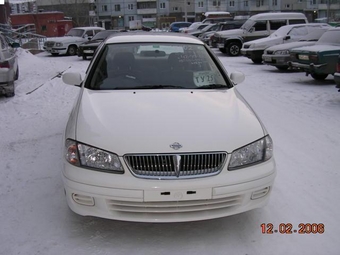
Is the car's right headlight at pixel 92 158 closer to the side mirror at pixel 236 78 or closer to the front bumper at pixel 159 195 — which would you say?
the front bumper at pixel 159 195

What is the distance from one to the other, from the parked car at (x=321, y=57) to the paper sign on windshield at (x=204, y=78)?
23.7 ft

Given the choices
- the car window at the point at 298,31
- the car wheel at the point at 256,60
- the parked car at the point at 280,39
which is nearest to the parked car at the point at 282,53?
the parked car at the point at 280,39

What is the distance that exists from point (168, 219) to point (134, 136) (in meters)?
0.72

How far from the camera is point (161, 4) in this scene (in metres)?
79.4

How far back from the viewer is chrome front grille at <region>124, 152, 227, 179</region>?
310cm

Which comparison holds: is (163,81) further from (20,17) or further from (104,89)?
(20,17)

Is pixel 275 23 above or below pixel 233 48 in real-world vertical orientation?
above

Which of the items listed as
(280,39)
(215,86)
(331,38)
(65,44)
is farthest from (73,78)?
(65,44)

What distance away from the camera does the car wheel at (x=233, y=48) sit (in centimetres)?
2081

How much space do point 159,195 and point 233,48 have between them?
1874 centimetres

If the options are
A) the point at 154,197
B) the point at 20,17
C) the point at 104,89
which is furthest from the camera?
the point at 20,17

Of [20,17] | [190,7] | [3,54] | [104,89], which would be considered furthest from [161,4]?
[104,89]
